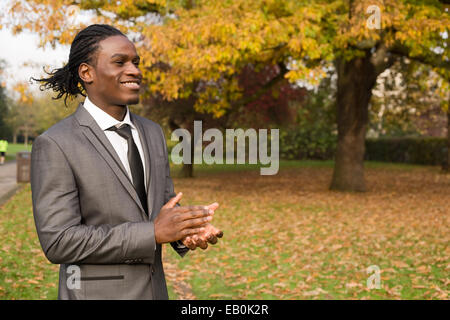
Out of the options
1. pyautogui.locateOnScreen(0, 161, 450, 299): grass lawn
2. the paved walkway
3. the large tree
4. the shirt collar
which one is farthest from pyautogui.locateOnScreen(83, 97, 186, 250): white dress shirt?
the paved walkway

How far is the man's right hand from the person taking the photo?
1830mm

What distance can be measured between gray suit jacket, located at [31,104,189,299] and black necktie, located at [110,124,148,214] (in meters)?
0.03

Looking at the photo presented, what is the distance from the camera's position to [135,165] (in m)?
2.04

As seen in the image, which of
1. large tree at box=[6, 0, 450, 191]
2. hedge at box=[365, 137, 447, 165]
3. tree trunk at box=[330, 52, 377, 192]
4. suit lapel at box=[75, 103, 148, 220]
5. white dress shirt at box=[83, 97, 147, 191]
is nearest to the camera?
suit lapel at box=[75, 103, 148, 220]

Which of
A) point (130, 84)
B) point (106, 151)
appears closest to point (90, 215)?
point (106, 151)

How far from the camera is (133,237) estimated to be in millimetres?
1878

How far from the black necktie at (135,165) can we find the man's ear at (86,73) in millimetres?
225

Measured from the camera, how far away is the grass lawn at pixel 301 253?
6.80 metres

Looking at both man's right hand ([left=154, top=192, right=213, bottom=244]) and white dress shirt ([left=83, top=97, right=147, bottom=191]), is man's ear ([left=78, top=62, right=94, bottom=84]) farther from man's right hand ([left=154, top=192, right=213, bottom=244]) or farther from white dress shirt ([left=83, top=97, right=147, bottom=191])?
man's right hand ([left=154, top=192, right=213, bottom=244])

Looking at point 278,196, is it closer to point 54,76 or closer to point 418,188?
point 418,188

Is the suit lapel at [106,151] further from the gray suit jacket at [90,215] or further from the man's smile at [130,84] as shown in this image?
the man's smile at [130,84]

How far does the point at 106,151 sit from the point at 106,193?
169mm

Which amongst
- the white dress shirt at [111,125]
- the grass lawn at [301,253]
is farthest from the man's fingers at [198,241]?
the grass lawn at [301,253]
